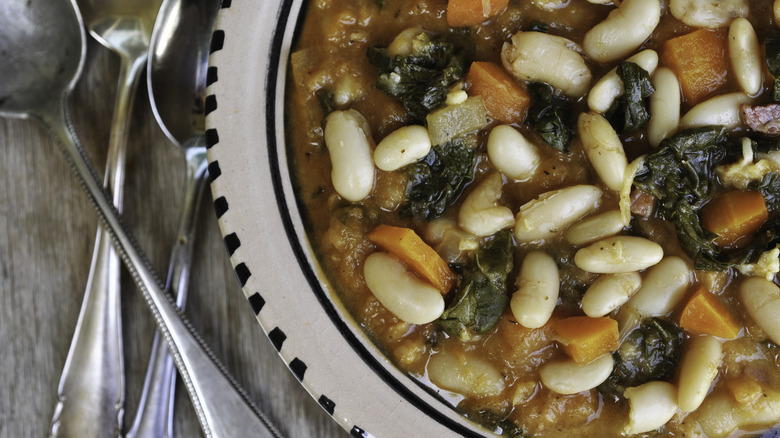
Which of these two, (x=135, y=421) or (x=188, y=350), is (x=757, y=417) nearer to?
(x=188, y=350)

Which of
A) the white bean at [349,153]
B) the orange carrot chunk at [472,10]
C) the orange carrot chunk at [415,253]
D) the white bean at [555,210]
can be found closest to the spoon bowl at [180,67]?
the white bean at [349,153]

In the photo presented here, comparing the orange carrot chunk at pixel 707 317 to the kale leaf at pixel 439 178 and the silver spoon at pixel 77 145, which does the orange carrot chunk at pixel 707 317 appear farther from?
the silver spoon at pixel 77 145

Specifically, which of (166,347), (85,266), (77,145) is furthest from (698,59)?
(85,266)

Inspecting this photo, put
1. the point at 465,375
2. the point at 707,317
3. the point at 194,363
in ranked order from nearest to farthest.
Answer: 1. the point at 707,317
2. the point at 465,375
3. the point at 194,363

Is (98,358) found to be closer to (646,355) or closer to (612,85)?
(646,355)

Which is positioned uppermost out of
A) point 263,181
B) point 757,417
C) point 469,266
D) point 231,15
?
point 231,15

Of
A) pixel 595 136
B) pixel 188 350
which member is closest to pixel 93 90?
pixel 188 350

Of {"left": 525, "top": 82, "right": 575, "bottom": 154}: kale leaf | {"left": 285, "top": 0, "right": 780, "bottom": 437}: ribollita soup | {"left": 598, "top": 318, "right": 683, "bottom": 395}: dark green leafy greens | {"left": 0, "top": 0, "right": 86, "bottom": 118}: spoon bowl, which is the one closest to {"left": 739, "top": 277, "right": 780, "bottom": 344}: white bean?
{"left": 285, "top": 0, "right": 780, "bottom": 437}: ribollita soup
